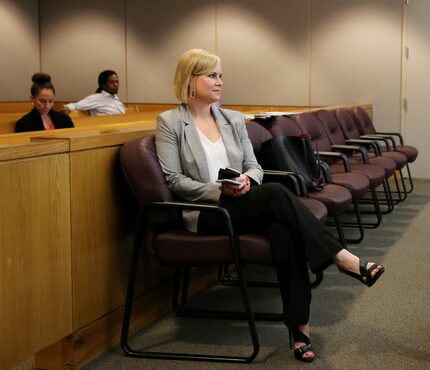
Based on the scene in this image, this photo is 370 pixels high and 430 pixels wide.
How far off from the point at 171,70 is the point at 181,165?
7.34 meters

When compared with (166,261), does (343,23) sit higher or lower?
higher

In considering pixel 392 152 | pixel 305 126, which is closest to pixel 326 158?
pixel 305 126

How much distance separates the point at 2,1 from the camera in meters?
10.5

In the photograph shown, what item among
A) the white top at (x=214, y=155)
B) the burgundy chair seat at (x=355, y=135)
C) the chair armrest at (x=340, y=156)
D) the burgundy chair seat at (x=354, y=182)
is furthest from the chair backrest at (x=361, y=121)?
the white top at (x=214, y=155)

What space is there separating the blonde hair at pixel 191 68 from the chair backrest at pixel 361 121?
4629 millimetres

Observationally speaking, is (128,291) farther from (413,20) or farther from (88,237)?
(413,20)

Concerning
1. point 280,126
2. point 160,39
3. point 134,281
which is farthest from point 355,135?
point 134,281

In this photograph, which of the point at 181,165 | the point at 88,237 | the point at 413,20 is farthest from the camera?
the point at 413,20

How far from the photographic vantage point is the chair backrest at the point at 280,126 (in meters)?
4.77

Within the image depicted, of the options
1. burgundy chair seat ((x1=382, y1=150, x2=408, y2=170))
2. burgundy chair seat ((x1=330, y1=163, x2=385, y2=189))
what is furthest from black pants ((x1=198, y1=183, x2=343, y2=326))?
burgundy chair seat ((x1=382, y1=150, x2=408, y2=170))

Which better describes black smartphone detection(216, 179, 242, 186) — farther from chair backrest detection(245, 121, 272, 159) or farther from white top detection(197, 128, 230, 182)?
chair backrest detection(245, 121, 272, 159)

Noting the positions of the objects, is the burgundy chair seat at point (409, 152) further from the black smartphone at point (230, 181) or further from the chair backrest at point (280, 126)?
the black smartphone at point (230, 181)

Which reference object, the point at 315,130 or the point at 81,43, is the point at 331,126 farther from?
the point at 81,43

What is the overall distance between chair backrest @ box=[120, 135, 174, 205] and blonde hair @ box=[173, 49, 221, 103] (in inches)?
17.5
